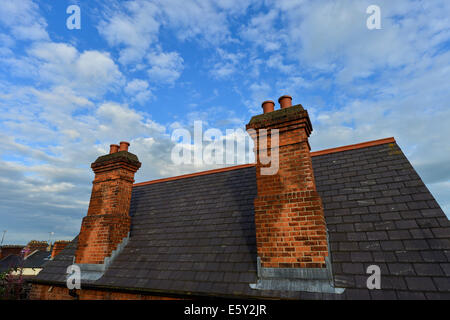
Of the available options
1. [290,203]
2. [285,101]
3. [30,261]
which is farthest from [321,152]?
[30,261]

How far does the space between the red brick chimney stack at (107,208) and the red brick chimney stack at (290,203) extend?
13.7 feet

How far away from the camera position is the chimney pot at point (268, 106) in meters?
5.38

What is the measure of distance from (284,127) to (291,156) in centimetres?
66

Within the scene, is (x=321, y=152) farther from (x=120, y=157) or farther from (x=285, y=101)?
(x=120, y=157)

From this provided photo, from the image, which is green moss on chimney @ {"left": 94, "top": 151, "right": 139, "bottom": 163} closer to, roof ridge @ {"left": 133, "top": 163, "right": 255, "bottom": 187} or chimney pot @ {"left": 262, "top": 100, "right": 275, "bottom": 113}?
roof ridge @ {"left": 133, "top": 163, "right": 255, "bottom": 187}

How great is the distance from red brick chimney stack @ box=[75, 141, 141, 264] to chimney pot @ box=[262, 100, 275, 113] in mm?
4309

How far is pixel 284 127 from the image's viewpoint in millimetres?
4836

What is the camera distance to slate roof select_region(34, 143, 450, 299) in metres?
3.53

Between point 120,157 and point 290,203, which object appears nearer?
point 290,203

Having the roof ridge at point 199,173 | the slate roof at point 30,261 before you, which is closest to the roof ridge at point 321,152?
the roof ridge at point 199,173

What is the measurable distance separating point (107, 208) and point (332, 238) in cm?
582

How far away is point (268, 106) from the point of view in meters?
5.40
